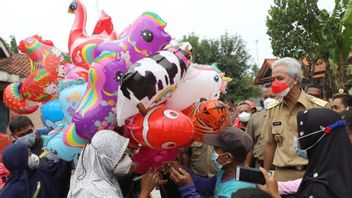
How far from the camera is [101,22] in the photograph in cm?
382

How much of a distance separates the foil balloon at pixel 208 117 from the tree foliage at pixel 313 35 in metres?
7.63

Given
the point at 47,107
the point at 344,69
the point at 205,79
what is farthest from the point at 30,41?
the point at 344,69

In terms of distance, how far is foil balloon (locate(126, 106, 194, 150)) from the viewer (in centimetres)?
283

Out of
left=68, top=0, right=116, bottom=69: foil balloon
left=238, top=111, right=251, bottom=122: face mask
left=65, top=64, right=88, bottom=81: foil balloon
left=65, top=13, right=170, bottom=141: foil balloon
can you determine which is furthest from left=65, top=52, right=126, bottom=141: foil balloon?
left=238, top=111, right=251, bottom=122: face mask

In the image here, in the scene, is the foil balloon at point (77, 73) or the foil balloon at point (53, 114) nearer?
the foil balloon at point (77, 73)

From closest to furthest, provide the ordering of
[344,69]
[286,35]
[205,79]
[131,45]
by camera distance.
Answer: [131,45] < [205,79] < [344,69] < [286,35]

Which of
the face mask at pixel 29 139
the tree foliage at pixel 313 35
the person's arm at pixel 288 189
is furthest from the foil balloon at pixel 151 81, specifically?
the tree foliage at pixel 313 35

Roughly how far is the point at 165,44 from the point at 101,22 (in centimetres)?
98

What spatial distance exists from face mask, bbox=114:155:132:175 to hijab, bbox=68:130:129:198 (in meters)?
0.04

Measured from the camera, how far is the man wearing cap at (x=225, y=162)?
3076 millimetres

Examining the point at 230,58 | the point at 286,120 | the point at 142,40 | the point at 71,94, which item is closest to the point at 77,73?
the point at 71,94

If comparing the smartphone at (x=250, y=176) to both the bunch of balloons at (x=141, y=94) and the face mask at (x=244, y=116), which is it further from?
the face mask at (x=244, y=116)

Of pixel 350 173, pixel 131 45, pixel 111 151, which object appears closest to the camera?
pixel 350 173

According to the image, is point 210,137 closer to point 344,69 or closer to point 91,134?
point 91,134
